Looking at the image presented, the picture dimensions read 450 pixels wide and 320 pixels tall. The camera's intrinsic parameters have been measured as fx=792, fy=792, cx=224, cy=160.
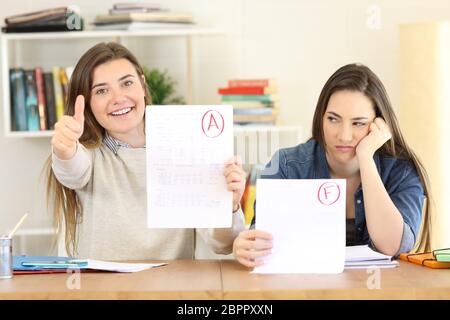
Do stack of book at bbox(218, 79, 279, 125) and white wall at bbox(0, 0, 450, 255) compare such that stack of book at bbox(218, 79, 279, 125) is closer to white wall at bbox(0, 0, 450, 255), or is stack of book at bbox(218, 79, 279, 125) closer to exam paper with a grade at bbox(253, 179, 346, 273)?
white wall at bbox(0, 0, 450, 255)

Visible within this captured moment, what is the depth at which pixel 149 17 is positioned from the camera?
144 inches

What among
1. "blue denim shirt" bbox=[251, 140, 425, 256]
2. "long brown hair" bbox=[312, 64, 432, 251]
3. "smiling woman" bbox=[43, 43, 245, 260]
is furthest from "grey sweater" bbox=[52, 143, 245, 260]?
"long brown hair" bbox=[312, 64, 432, 251]

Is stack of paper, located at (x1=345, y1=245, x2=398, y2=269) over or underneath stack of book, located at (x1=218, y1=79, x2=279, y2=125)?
underneath

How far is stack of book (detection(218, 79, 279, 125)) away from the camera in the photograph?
3.67 metres


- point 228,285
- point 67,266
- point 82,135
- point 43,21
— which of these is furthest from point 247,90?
point 228,285

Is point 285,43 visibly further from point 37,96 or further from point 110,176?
point 110,176

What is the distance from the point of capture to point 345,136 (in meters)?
2.25

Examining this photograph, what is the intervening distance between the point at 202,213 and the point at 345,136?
537mm

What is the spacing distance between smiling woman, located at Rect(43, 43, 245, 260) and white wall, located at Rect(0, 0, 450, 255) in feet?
4.85

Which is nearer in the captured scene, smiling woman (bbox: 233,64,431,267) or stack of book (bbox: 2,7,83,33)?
smiling woman (bbox: 233,64,431,267)

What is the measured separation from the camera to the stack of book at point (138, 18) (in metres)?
3.62

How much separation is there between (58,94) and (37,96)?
0.10 metres

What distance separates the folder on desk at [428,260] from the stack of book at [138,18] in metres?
1.98

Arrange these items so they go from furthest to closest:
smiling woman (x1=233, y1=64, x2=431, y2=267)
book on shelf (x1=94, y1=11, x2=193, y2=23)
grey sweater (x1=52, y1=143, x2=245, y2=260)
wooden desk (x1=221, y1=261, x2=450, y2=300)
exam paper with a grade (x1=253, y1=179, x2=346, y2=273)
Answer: book on shelf (x1=94, y1=11, x2=193, y2=23)
grey sweater (x1=52, y1=143, x2=245, y2=260)
smiling woman (x1=233, y1=64, x2=431, y2=267)
exam paper with a grade (x1=253, y1=179, x2=346, y2=273)
wooden desk (x1=221, y1=261, x2=450, y2=300)
